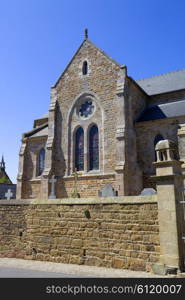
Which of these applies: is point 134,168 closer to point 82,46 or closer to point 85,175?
point 85,175

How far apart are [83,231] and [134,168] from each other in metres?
8.84

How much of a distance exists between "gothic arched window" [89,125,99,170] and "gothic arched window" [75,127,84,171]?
0.69 meters

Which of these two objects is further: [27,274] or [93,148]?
[93,148]

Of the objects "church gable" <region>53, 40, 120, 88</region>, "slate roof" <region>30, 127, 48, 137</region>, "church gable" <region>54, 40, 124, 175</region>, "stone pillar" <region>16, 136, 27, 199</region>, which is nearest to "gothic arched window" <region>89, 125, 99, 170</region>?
"church gable" <region>54, 40, 124, 175</region>

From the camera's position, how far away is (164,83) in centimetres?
2223

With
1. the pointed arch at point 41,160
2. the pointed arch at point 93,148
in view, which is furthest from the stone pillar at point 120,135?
the pointed arch at point 41,160

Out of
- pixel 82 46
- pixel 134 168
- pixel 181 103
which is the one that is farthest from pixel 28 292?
pixel 82 46

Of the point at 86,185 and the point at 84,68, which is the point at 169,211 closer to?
the point at 86,185

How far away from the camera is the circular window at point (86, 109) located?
1834 cm

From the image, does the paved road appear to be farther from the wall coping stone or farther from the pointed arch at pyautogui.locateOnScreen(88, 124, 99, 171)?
the pointed arch at pyautogui.locateOnScreen(88, 124, 99, 171)

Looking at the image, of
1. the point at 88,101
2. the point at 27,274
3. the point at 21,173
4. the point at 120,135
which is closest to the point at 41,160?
the point at 21,173

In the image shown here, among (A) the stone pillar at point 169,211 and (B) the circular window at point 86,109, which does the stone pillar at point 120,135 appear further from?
(A) the stone pillar at point 169,211

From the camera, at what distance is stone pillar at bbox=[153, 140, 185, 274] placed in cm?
578

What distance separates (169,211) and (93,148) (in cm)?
1188
